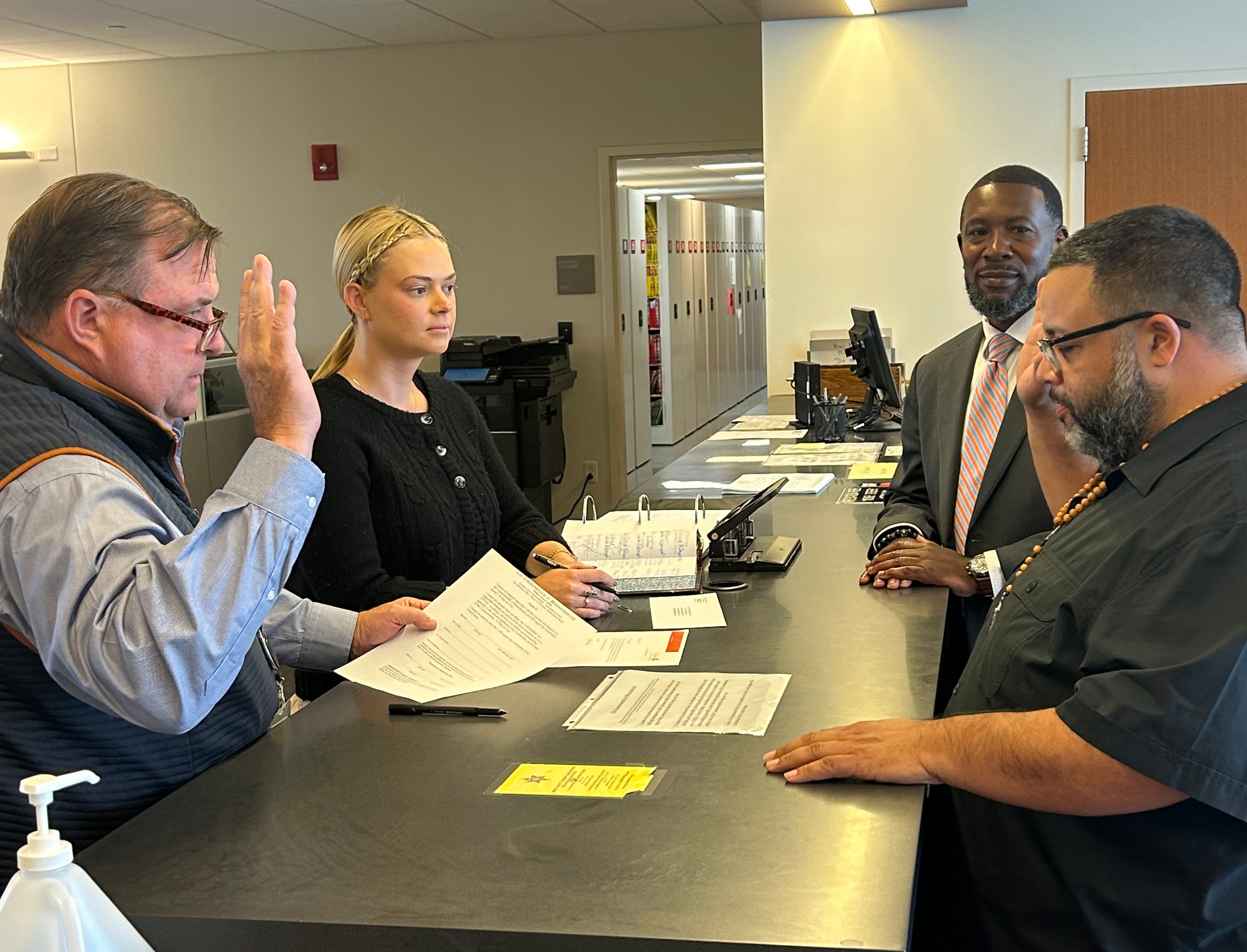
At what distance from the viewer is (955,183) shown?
553 cm

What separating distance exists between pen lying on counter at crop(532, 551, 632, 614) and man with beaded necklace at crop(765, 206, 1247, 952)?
2.45ft

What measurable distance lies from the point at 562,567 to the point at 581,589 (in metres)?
0.15

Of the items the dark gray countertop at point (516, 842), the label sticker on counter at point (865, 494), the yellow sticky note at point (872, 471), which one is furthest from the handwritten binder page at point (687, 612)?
the yellow sticky note at point (872, 471)

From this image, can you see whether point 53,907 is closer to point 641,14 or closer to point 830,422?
point 830,422

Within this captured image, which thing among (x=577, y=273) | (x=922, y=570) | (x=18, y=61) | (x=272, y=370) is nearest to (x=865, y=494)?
(x=922, y=570)

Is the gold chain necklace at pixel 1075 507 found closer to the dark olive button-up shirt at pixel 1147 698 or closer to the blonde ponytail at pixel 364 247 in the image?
the dark olive button-up shirt at pixel 1147 698

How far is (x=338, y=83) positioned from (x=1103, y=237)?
7.14m

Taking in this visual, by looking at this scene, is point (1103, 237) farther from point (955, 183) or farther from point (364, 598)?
point (955, 183)

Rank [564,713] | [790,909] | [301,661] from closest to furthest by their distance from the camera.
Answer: [790,909] → [564,713] → [301,661]

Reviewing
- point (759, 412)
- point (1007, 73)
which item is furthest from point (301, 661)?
point (1007, 73)

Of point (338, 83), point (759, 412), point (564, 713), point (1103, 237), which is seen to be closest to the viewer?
point (1103, 237)

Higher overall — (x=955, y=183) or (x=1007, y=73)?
(x=1007, y=73)

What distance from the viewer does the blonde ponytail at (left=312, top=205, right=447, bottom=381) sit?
2.70m

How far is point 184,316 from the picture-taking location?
1555 mm
